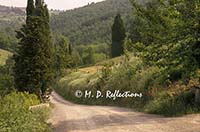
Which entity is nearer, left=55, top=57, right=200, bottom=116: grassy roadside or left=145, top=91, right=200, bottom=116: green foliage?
left=145, top=91, right=200, bottom=116: green foliage

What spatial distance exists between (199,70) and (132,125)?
14.5 ft

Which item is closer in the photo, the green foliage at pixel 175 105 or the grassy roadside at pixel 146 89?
the green foliage at pixel 175 105

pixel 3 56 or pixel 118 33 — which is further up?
pixel 3 56

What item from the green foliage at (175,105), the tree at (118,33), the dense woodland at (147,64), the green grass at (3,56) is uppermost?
the green grass at (3,56)

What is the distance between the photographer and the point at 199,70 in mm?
20828

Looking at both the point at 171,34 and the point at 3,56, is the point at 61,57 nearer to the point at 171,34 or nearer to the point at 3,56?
the point at 171,34

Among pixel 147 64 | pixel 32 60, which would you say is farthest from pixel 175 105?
pixel 32 60

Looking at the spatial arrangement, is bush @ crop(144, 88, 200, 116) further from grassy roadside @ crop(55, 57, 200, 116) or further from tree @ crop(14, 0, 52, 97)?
tree @ crop(14, 0, 52, 97)

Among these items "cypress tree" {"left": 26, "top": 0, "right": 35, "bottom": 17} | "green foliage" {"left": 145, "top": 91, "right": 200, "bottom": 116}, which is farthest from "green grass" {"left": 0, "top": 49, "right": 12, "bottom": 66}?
"green foliage" {"left": 145, "top": 91, "right": 200, "bottom": 116}

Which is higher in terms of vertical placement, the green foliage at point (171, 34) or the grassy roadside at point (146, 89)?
the green foliage at point (171, 34)

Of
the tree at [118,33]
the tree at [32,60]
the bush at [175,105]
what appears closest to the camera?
the bush at [175,105]

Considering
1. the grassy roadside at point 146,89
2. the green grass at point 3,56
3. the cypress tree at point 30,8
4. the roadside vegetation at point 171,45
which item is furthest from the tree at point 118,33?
the green grass at point 3,56

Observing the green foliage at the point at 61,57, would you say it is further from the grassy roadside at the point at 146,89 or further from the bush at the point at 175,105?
the bush at the point at 175,105

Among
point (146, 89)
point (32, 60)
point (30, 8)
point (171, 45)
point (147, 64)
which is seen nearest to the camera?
point (171, 45)
